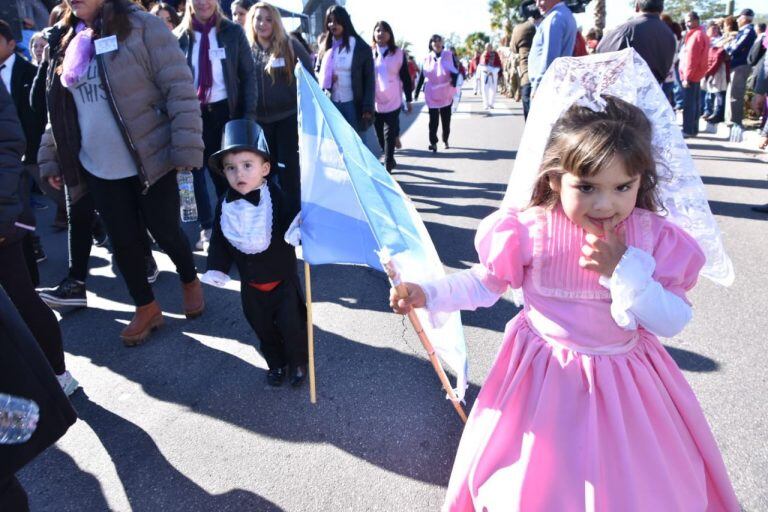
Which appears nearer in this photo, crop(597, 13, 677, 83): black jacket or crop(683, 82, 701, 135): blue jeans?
crop(597, 13, 677, 83): black jacket

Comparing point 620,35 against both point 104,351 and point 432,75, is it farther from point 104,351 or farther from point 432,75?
point 104,351

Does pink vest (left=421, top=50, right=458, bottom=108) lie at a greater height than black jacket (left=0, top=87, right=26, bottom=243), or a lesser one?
greater

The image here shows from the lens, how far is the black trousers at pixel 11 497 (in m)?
1.59

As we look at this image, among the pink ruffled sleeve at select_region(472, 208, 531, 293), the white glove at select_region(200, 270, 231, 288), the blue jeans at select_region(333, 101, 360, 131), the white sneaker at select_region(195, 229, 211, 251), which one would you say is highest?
the blue jeans at select_region(333, 101, 360, 131)

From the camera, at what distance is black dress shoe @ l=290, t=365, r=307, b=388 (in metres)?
2.86

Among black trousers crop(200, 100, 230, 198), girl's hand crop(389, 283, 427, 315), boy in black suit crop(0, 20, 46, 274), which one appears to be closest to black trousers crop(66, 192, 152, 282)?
boy in black suit crop(0, 20, 46, 274)

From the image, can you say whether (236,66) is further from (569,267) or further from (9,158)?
(569,267)

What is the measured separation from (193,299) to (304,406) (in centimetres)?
134

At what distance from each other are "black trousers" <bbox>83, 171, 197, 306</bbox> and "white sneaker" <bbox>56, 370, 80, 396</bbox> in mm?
628

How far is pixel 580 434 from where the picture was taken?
5.22 feet

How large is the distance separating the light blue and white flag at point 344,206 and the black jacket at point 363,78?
12.7ft

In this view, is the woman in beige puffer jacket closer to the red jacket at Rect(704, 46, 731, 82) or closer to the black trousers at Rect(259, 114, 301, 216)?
the black trousers at Rect(259, 114, 301, 216)

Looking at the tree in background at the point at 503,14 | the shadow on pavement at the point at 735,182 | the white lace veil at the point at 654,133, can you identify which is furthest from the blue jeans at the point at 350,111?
the tree in background at the point at 503,14

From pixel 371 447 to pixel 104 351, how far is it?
1.89m
